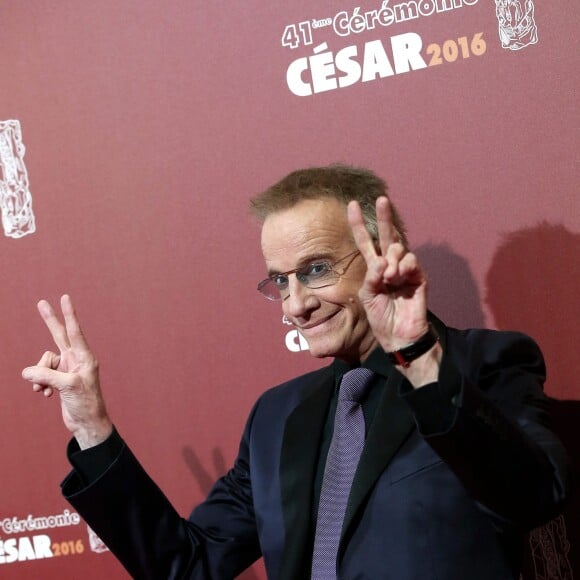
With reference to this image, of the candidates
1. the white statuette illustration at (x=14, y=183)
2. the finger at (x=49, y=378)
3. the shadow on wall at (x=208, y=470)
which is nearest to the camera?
the finger at (x=49, y=378)

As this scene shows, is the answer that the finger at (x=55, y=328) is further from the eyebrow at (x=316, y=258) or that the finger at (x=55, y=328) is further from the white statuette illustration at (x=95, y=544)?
the white statuette illustration at (x=95, y=544)

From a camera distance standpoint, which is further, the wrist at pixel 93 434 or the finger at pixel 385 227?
the wrist at pixel 93 434

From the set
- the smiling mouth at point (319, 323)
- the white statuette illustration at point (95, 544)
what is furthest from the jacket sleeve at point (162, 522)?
the white statuette illustration at point (95, 544)

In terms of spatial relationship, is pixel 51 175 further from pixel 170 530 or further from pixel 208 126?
pixel 170 530

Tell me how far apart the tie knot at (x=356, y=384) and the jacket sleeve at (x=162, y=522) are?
0.34 m

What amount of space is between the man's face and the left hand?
0.34m

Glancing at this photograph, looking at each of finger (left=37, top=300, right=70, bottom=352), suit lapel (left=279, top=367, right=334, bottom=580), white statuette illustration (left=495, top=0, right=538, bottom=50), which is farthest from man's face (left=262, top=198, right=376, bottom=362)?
white statuette illustration (left=495, top=0, right=538, bottom=50)

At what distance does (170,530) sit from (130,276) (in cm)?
78

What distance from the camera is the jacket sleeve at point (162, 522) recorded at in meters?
1.69

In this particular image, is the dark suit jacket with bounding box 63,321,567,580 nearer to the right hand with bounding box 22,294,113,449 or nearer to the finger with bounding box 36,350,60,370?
the right hand with bounding box 22,294,113,449

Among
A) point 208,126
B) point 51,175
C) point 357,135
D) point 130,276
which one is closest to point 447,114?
point 357,135

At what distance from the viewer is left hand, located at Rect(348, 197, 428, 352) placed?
132 centimetres

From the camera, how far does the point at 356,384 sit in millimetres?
1748

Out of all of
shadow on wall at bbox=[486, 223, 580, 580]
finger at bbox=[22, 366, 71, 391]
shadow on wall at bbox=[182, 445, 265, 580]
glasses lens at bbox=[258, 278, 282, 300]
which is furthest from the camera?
shadow on wall at bbox=[182, 445, 265, 580]
